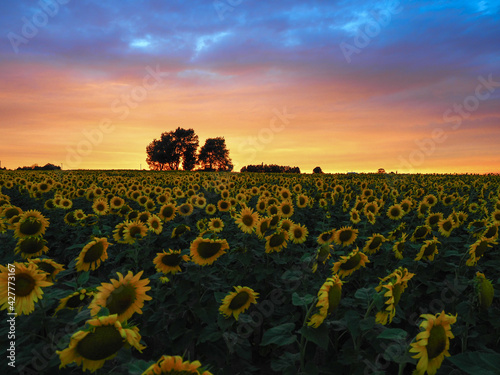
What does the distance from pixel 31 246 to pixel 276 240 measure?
3271mm

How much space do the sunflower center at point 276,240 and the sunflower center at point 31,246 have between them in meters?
3.11

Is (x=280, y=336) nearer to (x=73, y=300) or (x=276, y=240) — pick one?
(x=73, y=300)

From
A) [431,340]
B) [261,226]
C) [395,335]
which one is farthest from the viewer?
[261,226]

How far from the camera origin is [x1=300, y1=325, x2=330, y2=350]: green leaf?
103 inches

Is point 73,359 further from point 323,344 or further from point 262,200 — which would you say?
point 262,200

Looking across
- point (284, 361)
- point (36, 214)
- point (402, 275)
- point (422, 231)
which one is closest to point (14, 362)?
point (284, 361)

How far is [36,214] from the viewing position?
551 cm

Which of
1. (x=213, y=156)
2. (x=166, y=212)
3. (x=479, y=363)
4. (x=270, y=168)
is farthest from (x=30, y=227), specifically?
(x=213, y=156)

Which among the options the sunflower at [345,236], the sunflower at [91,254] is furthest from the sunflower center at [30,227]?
the sunflower at [345,236]

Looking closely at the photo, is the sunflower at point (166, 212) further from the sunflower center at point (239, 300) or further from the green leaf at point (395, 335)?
the green leaf at point (395, 335)

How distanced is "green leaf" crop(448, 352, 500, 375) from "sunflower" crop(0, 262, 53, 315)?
293 centimetres

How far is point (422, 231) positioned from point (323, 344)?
4028mm

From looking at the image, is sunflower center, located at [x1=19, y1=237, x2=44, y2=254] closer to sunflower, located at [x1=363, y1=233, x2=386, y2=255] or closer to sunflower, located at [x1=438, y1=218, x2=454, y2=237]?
sunflower, located at [x1=363, y1=233, x2=386, y2=255]

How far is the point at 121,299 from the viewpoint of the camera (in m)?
2.57
